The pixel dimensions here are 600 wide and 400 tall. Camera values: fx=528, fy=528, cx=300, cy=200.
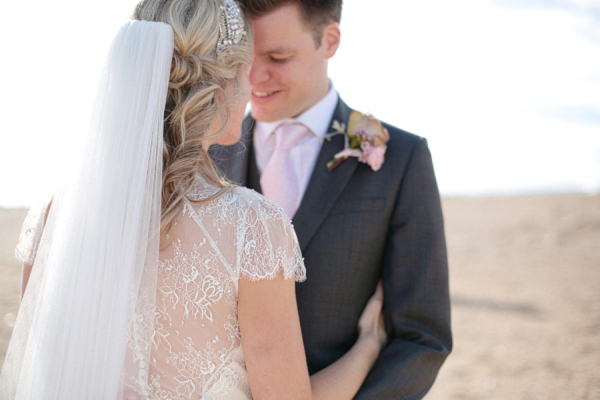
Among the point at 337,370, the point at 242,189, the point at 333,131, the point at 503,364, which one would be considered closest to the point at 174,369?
the point at 242,189

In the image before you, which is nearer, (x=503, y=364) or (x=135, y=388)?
(x=135, y=388)

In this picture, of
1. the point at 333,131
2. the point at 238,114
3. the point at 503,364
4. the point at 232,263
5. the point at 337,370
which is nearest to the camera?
the point at 232,263

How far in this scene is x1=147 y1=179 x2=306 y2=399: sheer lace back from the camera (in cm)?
170

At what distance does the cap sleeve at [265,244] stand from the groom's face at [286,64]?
149 centimetres

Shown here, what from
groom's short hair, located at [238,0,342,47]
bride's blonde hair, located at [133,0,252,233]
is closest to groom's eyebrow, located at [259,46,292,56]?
groom's short hair, located at [238,0,342,47]

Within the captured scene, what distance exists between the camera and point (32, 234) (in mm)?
1961

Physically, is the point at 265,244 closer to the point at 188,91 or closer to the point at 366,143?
the point at 188,91

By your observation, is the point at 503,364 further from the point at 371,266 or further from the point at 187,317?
the point at 187,317

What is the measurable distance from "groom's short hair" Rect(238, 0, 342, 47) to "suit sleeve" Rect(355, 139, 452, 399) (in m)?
1.08

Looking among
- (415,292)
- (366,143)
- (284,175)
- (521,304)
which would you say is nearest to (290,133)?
(284,175)

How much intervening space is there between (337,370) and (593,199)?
1647 cm

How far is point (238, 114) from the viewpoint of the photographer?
Result: 2051mm

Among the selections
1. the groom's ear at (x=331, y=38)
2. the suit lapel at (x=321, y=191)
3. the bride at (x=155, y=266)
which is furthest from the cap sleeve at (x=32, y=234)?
the groom's ear at (x=331, y=38)

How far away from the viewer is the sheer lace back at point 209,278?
1.70 metres
